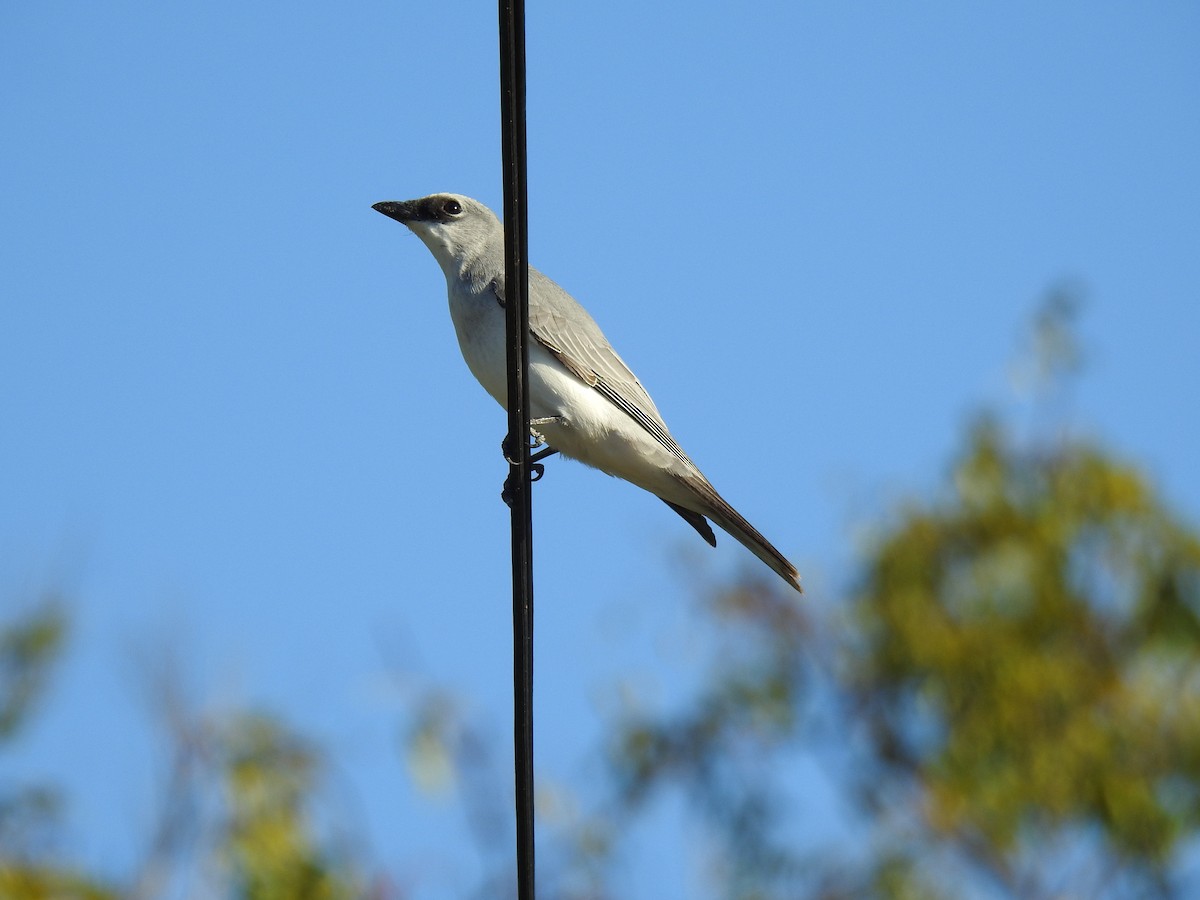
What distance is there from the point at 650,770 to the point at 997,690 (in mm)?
2664

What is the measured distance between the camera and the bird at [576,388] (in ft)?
20.2

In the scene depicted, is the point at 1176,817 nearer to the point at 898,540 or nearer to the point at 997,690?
the point at 997,690

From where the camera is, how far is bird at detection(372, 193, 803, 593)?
6160 millimetres

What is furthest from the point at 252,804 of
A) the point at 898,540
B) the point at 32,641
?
the point at 898,540

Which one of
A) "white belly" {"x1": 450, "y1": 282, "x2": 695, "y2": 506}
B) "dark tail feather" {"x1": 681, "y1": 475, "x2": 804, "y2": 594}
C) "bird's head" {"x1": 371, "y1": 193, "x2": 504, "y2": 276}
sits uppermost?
"bird's head" {"x1": 371, "y1": 193, "x2": 504, "y2": 276}

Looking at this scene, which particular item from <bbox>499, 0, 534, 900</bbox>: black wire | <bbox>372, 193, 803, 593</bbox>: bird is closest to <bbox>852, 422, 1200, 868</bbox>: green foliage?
<bbox>372, 193, 803, 593</bbox>: bird

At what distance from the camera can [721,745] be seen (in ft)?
34.9

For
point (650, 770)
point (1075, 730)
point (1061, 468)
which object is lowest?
point (650, 770)

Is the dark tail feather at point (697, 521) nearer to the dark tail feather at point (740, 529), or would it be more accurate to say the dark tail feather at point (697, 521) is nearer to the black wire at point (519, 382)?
the dark tail feather at point (740, 529)

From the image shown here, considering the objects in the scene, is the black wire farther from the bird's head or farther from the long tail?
the bird's head

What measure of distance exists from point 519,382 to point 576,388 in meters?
2.67

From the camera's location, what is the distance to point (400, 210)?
276 inches

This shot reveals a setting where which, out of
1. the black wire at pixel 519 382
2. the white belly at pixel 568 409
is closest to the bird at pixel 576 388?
the white belly at pixel 568 409

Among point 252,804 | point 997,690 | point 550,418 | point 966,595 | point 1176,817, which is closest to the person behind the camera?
point 550,418
